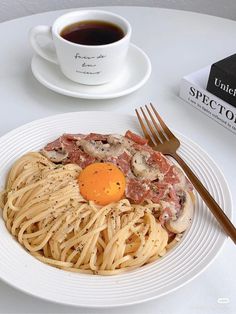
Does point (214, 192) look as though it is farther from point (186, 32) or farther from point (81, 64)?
point (186, 32)

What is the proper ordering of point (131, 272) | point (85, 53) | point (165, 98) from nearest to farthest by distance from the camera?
point (131, 272), point (85, 53), point (165, 98)

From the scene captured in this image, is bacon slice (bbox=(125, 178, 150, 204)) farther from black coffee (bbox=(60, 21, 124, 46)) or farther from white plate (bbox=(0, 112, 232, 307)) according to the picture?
black coffee (bbox=(60, 21, 124, 46))

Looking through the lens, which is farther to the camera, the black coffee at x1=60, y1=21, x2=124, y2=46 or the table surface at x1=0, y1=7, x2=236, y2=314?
the black coffee at x1=60, y1=21, x2=124, y2=46

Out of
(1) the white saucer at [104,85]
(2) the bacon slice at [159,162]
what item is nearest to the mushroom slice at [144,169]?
(2) the bacon slice at [159,162]

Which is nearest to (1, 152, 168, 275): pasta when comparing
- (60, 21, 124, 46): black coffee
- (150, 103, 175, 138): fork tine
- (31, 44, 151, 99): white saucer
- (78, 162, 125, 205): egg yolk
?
(78, 162, 125, 205): egg yolk

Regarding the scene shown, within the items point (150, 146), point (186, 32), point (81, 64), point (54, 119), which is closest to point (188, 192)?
point (150, 146)

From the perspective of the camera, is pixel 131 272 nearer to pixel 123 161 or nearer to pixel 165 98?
pixel 123 161

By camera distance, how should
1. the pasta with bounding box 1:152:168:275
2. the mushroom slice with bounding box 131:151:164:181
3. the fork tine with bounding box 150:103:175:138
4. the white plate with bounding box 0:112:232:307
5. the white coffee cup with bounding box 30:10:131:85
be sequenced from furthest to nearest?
the white coffee cup with bounding box 30:10:131:85 → the fork tine with bounding box 150:103:175:138 → the mushroom slice with bounding box 131:151:164:181 → the pasta with bounding box 1:152:168:275 → the white plate with bounding box 0:112:232:307

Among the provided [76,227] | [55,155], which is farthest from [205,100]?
[76,227]
